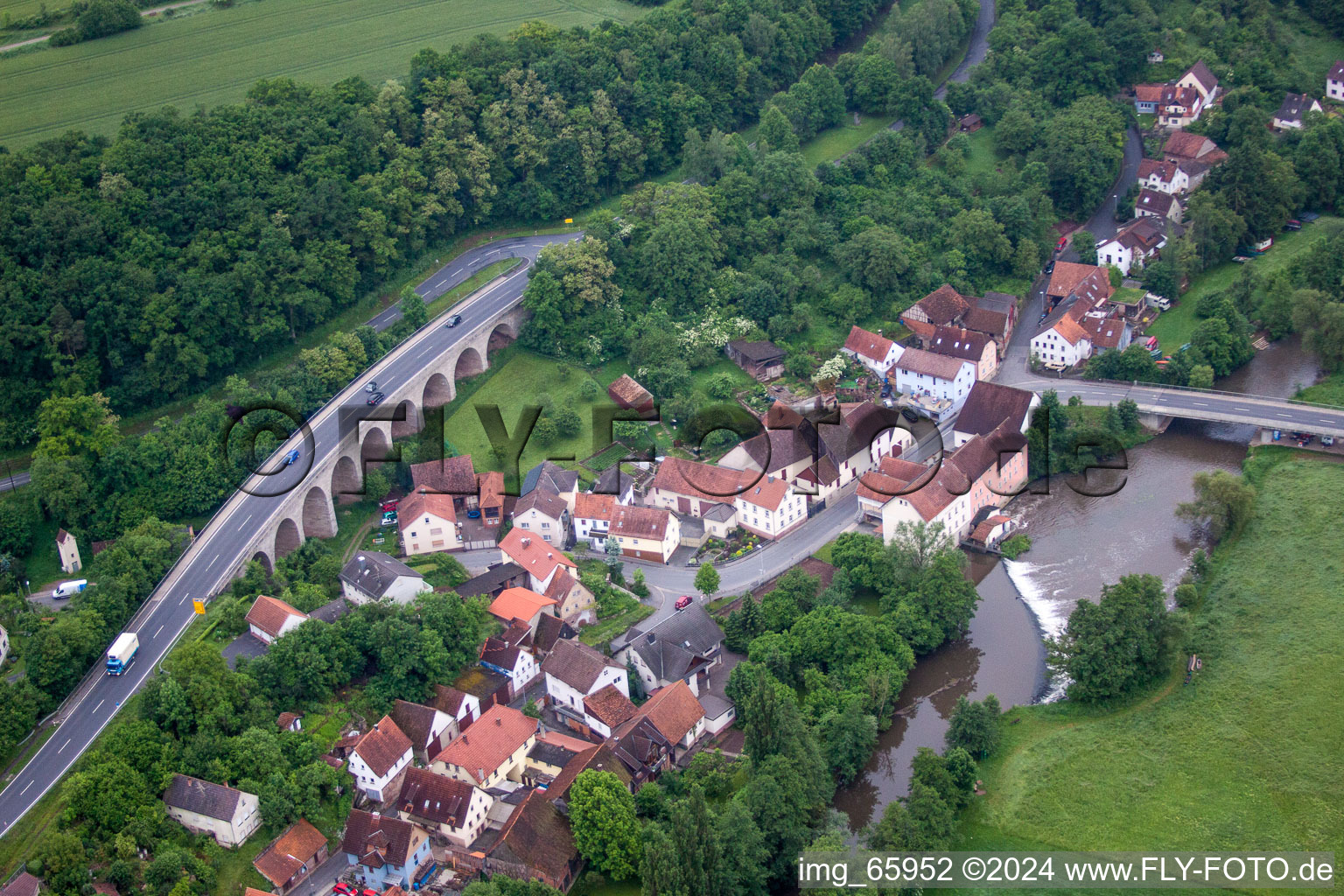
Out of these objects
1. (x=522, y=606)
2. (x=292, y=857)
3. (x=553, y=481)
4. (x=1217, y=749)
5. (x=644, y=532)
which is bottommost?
(x=1217, y=749)

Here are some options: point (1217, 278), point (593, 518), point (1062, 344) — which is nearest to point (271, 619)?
point (593, 518)

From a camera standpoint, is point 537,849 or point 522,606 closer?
point 537,849

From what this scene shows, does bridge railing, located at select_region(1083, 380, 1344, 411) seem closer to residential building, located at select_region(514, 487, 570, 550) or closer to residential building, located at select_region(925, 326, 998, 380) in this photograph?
residential building, located at select_region(925, 326, 998, 380)

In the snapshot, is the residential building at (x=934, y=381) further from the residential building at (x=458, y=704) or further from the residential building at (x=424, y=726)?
the residential building at (x=424, y=726)

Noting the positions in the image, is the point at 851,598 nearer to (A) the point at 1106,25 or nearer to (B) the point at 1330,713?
(B) the point at 1330,713

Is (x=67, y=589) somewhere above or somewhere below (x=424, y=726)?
above

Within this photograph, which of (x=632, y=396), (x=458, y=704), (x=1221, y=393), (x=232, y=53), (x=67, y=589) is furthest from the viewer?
(x=232, y=53)

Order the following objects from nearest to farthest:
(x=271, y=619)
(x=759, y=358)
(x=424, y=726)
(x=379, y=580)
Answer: (x=424, y=726) → (x=271, y=619) → (x=379, y=580) → (x=759, y=358)

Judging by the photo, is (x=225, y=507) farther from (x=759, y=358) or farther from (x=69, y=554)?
(x=759, y=358)
